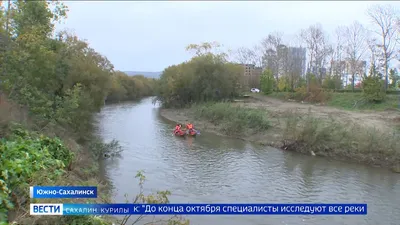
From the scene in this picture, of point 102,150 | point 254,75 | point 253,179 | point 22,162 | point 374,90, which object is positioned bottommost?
point 253,179

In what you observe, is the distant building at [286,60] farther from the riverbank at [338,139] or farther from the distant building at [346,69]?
the riverbank at [338,139]

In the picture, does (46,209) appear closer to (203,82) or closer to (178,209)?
(178,209)

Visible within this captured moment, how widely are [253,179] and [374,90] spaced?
94.0 feet

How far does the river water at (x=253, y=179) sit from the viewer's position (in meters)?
11.3

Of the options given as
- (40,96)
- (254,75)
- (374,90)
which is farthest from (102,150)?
(254,75)

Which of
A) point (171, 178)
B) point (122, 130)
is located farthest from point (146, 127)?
point (171, 178)

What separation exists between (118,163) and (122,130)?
12585 mm

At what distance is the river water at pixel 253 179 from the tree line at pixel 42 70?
3.63 meters

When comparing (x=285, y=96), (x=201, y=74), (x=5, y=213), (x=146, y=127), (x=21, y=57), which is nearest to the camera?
(x=5, y=213)

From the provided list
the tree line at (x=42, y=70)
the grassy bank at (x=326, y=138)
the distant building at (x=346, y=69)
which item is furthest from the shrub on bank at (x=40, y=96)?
the distant building at (x=346, y=69)

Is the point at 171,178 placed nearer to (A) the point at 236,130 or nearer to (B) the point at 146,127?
(A) the point at 236,130

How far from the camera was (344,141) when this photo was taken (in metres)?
19.6

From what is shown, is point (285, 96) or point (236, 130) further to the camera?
point (285, 96)

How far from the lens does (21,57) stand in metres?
14.1
